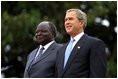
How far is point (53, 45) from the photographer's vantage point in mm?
6156

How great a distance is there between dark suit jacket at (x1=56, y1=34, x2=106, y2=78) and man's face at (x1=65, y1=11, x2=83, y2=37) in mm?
150

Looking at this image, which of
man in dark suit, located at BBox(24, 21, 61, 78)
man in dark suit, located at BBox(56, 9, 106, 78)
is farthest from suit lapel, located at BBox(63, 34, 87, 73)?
man in dark suit, located at BBox(24, 21, 61, 78)

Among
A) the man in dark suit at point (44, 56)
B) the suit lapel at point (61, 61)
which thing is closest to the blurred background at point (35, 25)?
the man in dark suit at point (44, 56)

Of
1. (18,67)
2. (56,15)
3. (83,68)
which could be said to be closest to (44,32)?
(83,68)

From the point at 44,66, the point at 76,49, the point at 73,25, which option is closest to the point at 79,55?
the point at 76,49

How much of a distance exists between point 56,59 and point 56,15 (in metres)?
10.3

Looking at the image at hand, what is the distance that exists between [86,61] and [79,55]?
0.11 metres

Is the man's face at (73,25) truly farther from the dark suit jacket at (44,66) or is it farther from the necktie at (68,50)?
the dark suit jacket at (44,66)

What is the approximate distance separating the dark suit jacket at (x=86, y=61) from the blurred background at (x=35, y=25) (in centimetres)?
811

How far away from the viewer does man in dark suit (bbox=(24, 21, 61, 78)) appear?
5.92 metres

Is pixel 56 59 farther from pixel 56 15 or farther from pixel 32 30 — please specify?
pixel 56 15

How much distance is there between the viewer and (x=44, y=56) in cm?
604

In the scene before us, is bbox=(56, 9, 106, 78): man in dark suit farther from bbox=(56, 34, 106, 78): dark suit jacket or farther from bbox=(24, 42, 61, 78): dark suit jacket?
bbox=(24, 42, 61, 78): dark suit jacket

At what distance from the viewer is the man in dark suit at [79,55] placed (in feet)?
17.9
